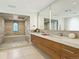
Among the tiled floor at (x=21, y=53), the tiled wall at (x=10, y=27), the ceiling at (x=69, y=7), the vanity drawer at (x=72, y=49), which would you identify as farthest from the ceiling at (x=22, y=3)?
the tiled wall at (x=10, y=27)

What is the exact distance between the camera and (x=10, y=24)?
A: 39.1 feet

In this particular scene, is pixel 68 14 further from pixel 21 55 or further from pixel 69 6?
pixel 21 55

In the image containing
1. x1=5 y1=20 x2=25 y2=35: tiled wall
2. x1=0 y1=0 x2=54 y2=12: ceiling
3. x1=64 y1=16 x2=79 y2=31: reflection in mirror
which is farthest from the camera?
x1=5 y1=20 x2=25 y2=35: tiled wall

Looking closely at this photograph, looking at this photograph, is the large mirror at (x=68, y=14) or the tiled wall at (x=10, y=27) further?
the tiled wall at (x=10, y=27)

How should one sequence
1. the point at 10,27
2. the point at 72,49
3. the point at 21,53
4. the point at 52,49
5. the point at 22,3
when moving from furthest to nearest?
the point at 10,27
the point at 22,3
the point at 21,53
the point at 52,49
the point at 72,49

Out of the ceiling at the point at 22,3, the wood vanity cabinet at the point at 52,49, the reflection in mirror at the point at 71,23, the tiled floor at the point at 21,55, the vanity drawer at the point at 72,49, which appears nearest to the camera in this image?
the vanity drawer at the point at 72,49

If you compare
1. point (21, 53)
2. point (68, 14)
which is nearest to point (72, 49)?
point (68, 14)

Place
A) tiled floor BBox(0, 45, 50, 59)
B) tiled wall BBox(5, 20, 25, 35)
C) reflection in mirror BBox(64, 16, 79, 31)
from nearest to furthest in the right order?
reflection in mirror BBox(64, 16, 79, 31) → tiled floor BBox(0, 45, 50, 59) → tiled wall BBox(5, 20, 25, 35)

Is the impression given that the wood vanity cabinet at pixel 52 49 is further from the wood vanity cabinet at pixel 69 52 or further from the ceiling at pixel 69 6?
the ceiling at pixel 69 6

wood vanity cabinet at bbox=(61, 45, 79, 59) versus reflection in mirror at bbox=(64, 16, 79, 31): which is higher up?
reflection in mirror at bbox=(64, 16, 79, 31)

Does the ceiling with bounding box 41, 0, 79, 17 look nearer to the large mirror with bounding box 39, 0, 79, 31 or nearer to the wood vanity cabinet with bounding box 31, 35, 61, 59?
the large mirror with bounding box 39, 0, 79, 31

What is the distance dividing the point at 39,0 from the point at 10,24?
32.6ft

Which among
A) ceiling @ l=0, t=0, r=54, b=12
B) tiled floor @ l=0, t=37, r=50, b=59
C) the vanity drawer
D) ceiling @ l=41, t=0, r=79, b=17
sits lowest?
tiled floor @ l=0, t=37, r=50, b=59

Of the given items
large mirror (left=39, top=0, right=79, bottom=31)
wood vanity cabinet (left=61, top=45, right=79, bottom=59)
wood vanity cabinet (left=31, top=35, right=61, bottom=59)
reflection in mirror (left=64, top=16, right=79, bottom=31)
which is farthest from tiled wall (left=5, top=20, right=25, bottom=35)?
wood vanity cabinet (left=61, top=45, right=79, bottom=59)
